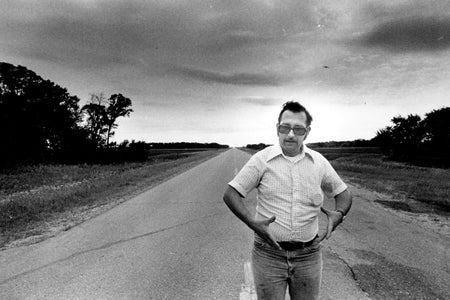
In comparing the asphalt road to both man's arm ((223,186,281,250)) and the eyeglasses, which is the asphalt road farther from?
the eyeglasses

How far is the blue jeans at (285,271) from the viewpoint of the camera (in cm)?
215

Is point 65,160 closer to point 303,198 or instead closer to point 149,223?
point 149,223

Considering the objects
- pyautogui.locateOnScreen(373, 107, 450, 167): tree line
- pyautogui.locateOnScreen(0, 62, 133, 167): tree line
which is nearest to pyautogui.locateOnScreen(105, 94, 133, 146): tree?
pyautogui.locateOnScreen(0, 62, 133, 167): tree line

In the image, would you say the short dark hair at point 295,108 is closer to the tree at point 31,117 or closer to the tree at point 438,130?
the tree at point 31,117

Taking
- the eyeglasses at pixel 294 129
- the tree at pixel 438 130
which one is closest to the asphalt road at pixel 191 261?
the eyeglasses at pixel 294 129

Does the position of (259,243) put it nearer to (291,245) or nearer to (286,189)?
(291,245)

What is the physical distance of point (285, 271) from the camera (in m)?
2.15

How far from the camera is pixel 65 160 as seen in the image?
34.2m

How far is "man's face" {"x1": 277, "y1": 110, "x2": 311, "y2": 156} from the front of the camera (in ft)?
7.27

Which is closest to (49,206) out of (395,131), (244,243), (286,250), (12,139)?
(244,243)

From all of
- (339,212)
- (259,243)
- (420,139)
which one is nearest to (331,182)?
(339,212)

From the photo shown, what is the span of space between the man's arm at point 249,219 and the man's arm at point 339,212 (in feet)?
1.42

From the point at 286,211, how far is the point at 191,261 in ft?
11.2

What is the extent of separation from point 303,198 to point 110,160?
3776 cm
